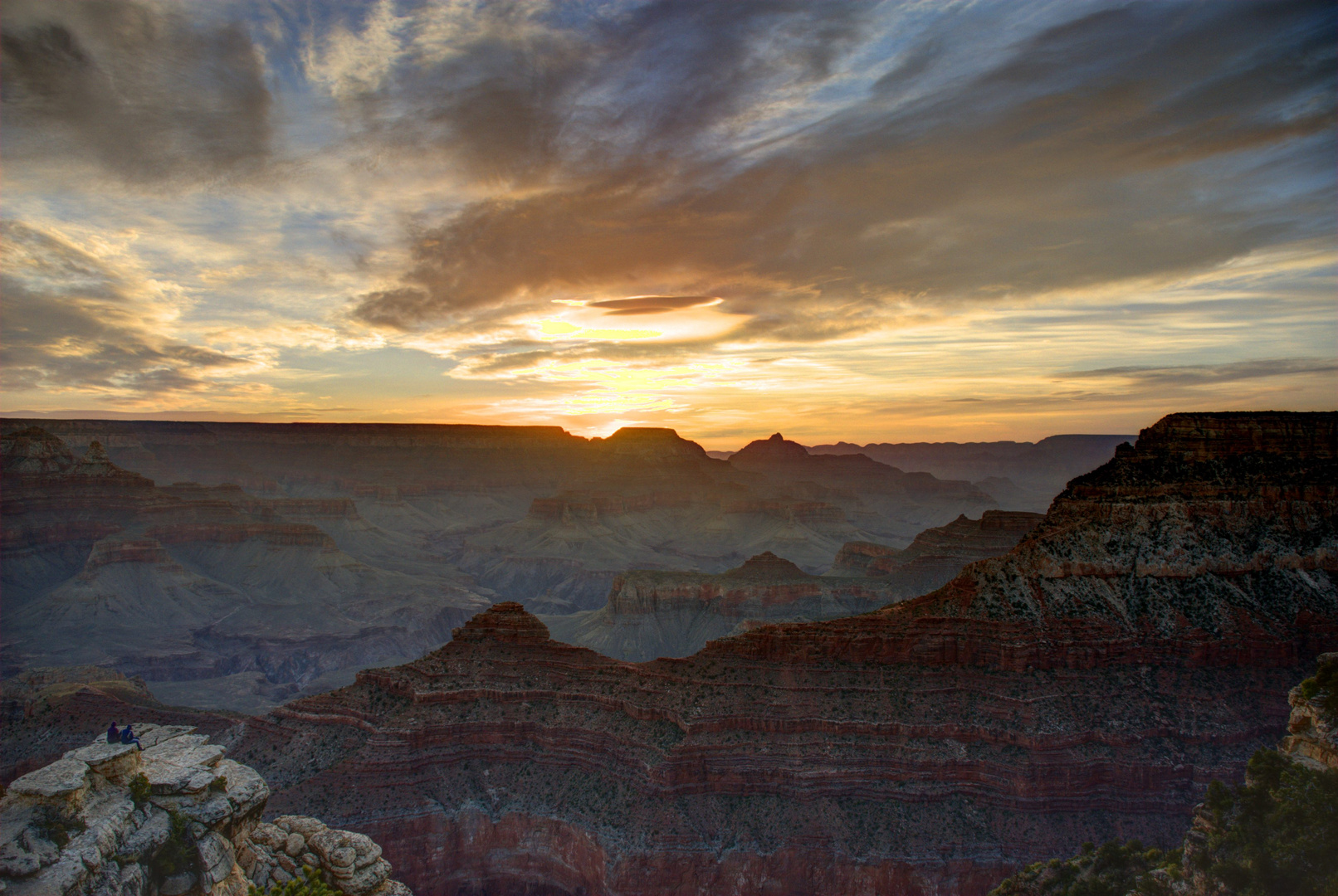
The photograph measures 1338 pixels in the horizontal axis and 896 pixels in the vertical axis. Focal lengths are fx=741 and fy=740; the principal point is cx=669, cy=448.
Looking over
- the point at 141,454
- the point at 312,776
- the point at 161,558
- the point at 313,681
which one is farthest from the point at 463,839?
the point at 141,454

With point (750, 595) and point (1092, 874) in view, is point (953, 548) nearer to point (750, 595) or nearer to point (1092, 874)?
point (750, 595)

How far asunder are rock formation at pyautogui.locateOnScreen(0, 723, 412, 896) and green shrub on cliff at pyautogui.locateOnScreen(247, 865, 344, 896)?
343 mm

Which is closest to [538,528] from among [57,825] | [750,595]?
[750,595]

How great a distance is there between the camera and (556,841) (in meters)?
→ 37.7

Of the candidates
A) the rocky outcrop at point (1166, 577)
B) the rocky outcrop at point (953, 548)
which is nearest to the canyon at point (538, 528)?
the rocky outcrop at point (953, 548)

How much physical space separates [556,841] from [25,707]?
35890 mm

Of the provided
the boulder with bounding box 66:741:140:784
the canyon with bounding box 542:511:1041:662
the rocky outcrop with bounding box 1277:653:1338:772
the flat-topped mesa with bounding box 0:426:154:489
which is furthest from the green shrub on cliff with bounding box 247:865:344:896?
the flat-topped mesa with bounding box 0:426:154:489

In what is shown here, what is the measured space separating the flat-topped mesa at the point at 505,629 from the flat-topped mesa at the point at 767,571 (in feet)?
169

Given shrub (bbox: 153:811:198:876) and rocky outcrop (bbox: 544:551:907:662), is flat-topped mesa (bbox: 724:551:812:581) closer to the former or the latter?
rocky outcrop (bbox: 544:551:907:662)

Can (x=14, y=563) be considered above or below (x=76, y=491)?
below

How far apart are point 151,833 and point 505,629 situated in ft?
79.3

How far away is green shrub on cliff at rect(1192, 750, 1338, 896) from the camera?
19859 mm

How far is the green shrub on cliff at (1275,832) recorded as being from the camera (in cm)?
1986

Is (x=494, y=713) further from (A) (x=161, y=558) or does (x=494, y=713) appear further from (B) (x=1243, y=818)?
(A) (x=161, y=558)
